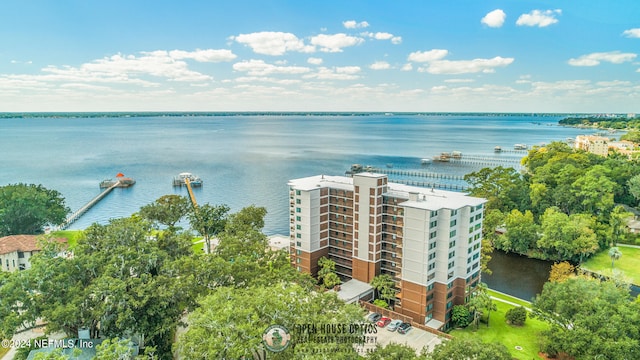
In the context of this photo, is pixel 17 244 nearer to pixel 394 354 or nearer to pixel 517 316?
pixel 394 354

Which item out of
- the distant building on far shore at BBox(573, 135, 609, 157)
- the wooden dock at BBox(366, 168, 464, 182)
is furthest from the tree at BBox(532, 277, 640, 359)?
the distant building on far shore at BBox(573, 135, 609, 157)

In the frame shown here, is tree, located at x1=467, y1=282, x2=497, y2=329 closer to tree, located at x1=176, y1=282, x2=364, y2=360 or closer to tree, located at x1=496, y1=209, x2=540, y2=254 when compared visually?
tree, located at x1=176, y1=282, x2=364, y2=360

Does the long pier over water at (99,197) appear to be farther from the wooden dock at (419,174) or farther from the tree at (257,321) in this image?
the wooden dock at (419,174)

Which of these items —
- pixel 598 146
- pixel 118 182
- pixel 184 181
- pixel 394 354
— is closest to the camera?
pixel 394 354

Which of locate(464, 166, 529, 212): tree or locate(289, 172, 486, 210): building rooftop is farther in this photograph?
locate(464, 166, 529, 212): tree

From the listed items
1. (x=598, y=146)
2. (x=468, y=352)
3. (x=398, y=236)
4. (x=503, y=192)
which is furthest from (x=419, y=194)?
(x=598, y=146)

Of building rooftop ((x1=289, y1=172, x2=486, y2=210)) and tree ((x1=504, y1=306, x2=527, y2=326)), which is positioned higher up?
building rooftop ((x1=289, y1=172, x2=486, y2=210))

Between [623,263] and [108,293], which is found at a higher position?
[108,293]

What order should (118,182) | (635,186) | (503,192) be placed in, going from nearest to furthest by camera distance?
(503,192) → (635,186) → (118,182)
